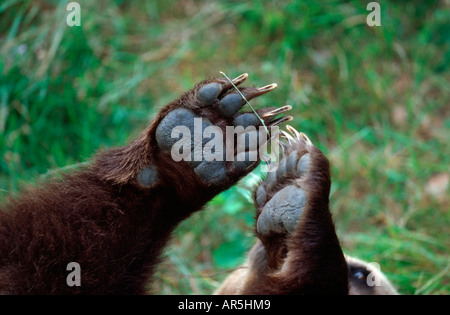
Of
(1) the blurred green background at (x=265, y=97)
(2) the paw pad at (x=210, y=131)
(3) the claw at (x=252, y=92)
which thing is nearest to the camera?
(2) the paw pad at (x=210, y=131)

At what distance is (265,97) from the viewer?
176 inches

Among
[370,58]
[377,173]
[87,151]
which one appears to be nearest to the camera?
[87,151]

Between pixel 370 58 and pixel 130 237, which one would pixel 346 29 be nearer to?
pixel 370 58

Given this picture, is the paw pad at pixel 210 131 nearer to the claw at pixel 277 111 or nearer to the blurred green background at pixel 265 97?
the claw at pixel 277 111

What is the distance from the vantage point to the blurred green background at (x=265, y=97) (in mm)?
4109

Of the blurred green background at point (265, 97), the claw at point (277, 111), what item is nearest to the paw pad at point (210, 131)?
the claw at point (277, 111)

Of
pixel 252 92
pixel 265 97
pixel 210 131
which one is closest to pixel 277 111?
pixel 252 92

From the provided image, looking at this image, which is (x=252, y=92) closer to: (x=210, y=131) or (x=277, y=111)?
(x=277, y=111)

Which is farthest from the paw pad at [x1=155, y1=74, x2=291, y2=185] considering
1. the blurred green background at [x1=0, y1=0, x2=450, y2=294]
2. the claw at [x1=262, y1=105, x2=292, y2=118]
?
the blurred green background at [x1=0, y1=0, x2=450, y2=294]

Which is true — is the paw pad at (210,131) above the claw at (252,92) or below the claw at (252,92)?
below

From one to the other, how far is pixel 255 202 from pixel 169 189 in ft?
1.25

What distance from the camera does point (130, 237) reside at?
2.54m
